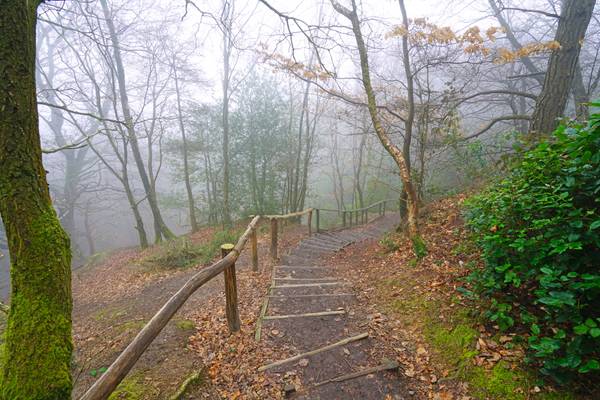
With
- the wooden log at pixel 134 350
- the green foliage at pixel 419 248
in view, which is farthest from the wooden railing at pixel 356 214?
the wooden log at pixel 134 350

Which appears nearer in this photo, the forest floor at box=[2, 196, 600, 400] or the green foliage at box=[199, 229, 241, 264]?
the forest floor at box=[2, 196, 600, 400]

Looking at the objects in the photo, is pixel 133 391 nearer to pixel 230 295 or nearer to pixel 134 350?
pixel 134 350

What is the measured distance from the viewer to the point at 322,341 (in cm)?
330

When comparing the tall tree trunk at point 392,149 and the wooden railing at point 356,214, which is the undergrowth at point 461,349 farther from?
the wooden railing at point 356,214

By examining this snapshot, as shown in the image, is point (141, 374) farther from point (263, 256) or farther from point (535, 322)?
point (263, 256)

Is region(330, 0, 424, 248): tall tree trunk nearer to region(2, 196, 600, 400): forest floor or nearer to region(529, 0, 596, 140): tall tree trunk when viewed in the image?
region(2, 196, 600, 400): forest floor

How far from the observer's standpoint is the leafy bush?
191 cm

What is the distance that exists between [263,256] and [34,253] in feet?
19.5

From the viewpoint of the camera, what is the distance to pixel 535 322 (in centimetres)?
235

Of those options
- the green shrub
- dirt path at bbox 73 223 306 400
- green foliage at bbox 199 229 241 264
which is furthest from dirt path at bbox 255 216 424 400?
the green shrub

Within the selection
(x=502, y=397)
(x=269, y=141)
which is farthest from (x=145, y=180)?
(x=502, y=397)

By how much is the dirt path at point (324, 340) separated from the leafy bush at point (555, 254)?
49.8 inches

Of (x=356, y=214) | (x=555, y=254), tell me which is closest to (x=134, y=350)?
(x=555, y=254)

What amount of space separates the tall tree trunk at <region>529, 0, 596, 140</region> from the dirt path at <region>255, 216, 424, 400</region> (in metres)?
4.75
